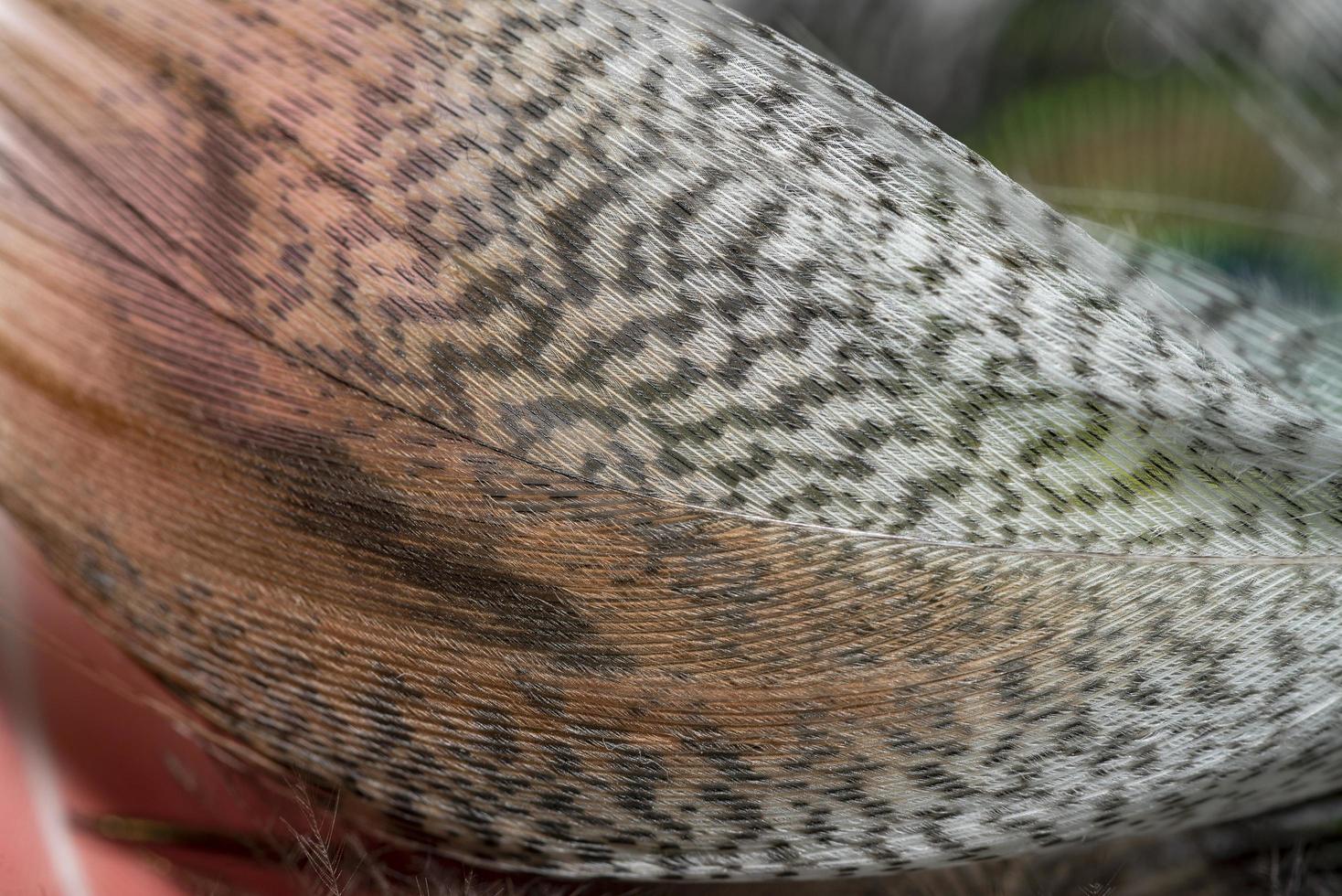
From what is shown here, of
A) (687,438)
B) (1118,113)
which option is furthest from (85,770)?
(1118,113)

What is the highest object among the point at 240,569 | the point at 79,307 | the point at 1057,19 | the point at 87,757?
the point at 1057,19

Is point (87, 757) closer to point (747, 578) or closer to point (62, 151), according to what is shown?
point (62, 151)

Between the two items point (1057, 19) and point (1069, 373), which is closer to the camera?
point (1069, 373)

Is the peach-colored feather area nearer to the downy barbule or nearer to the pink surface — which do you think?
the pink surface

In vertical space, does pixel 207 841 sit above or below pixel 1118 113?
below

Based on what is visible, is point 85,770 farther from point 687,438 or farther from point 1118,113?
point 1118,113

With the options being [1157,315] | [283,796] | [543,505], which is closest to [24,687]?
[283,796]

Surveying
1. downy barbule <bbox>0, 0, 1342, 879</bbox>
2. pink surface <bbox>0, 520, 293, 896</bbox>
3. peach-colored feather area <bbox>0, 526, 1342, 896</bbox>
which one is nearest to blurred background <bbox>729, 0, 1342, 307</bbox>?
downy barbule <bbox>0, 0, 1342, 879</bbox>

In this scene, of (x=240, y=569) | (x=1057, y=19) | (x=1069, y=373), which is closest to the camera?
(x=1069, y=373)

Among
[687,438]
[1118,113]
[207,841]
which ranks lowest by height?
[207,841]
